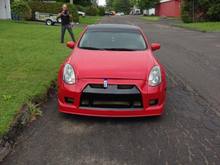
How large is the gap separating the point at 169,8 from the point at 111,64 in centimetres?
7585

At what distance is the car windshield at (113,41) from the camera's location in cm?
768

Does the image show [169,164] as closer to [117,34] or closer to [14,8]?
[117,34]

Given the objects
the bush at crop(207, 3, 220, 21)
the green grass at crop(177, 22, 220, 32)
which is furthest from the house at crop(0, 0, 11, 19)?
the bush at crop(207, 3, 220, 21)

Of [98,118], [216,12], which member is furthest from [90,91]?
[216,12]

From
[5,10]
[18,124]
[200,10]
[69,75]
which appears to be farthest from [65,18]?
[200,10]

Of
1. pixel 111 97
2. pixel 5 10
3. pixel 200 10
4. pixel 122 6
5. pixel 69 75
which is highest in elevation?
pixel 122 6

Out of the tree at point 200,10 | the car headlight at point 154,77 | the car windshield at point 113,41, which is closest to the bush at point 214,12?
the tree at point 200,10

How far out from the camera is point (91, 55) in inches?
278

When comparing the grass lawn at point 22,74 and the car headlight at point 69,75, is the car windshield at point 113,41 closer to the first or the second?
the car headlight at point 69,75

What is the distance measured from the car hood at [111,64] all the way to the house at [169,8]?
59.6m

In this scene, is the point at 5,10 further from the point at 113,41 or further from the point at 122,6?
the point at 122,6

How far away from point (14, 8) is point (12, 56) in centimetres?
2811

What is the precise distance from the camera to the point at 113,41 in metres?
7.89

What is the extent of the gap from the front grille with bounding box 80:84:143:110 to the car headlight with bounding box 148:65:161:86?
1.03 ft
